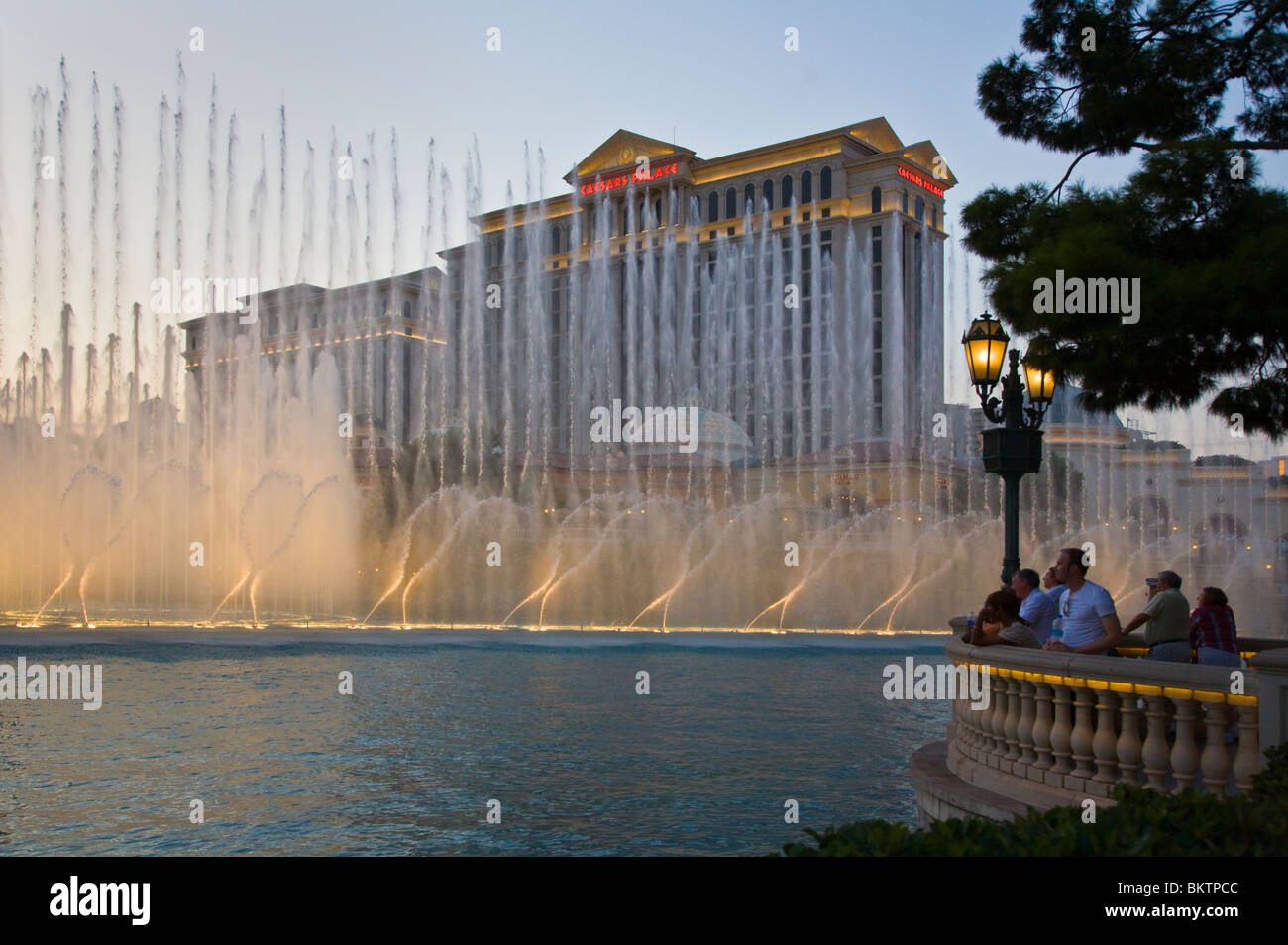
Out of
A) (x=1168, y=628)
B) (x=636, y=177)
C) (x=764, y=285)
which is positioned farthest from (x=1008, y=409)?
(x=636, y=177)

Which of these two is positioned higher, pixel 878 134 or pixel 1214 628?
pixel 878 134

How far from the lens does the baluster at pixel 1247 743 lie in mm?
5766

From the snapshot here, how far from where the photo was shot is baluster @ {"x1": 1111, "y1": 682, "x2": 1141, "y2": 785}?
20.5 ft

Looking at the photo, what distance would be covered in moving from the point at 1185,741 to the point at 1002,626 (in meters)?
2.44

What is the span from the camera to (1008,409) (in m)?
12.4

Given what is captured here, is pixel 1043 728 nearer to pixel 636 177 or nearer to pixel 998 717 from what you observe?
pixel 998 717

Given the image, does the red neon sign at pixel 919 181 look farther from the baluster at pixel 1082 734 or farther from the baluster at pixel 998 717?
the baluster at pixel 1082 734

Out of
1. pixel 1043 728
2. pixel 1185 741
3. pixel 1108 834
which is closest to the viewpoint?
pixel 1108 834

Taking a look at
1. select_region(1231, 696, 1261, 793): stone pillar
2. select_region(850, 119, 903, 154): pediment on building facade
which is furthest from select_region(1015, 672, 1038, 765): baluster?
select_region(850, 119, 903, 154): pediment on building facade

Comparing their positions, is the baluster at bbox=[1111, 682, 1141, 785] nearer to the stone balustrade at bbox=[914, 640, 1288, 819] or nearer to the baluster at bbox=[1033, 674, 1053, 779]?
the stone balustrade at bbox=[914, 640, 1288, 819]

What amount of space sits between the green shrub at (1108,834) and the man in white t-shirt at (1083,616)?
9.89ft

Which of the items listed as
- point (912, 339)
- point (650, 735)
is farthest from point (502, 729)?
point (912, 339)
